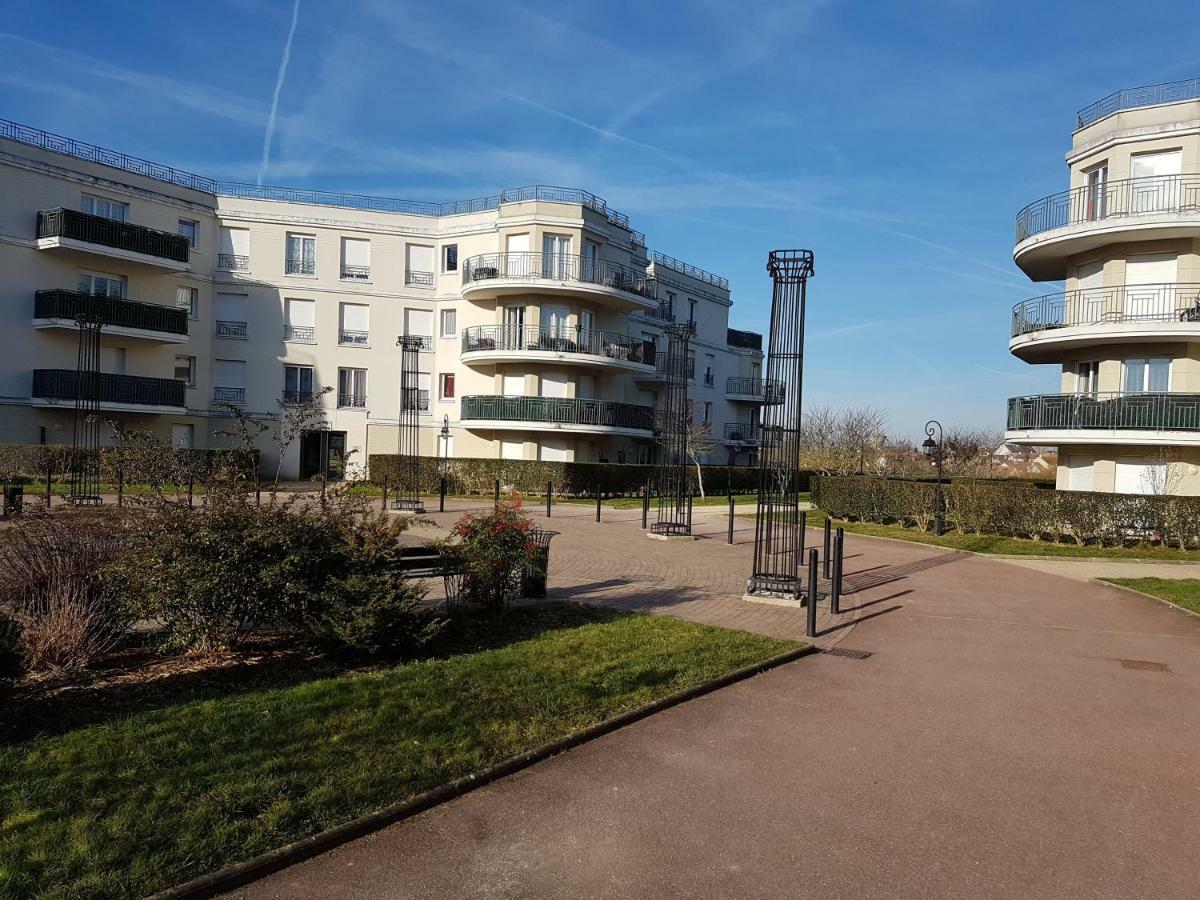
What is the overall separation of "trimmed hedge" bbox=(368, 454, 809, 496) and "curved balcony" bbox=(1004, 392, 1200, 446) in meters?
11.3

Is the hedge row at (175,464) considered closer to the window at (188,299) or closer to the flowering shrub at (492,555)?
the flowering shrub at (492,555)

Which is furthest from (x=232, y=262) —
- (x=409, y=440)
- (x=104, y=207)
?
(x=409, y=440)

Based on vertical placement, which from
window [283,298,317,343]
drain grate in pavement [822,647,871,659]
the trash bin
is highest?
window [283,298,317,343]

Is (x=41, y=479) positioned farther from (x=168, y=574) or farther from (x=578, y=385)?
(x=168, y=574)

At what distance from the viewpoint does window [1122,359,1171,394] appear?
2346 cm

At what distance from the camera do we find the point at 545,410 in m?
34.5

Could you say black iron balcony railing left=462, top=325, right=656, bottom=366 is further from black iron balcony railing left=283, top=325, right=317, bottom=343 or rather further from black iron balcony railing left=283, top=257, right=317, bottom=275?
black iron balcony railing left=283, top=257, right=317, bottom=275

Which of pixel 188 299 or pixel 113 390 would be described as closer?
pixel 113 390

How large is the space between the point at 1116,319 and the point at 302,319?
32383 mm

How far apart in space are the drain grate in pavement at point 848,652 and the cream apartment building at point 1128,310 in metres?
18.3

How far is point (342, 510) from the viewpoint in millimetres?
7590

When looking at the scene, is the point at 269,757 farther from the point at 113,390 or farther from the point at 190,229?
the point at 190,229

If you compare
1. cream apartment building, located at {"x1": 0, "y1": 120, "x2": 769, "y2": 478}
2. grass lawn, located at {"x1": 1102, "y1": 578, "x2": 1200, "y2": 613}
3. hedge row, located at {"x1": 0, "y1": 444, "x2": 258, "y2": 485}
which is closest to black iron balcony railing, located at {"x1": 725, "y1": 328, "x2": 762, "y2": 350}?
cream apartment building, located at {"x1": 0, "y1": 120, "x2": 769, "y2": 478}

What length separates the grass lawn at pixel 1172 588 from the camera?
12.3 meters
